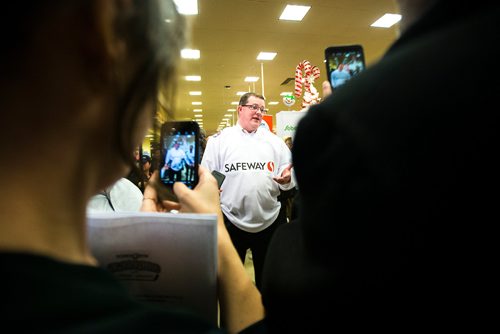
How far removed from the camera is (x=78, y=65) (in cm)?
28

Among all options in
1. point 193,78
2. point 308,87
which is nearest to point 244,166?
point 308,87

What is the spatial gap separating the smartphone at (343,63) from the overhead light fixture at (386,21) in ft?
14.2

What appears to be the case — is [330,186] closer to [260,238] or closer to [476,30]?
[476,30]

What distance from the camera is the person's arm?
598 millimetres

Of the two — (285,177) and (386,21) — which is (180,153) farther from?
(386,21)

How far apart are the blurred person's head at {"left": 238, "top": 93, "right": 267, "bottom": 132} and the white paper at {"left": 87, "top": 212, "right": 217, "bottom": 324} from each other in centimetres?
184

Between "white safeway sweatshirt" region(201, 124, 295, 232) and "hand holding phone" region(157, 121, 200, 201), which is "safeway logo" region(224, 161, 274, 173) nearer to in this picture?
"white safeway sweatshirt" region(201, 124, 295, 232)

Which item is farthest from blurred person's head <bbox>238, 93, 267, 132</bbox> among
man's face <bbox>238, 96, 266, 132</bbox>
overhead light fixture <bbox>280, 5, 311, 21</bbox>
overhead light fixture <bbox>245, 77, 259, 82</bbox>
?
overhead light fixture <bbox>245, 77, 259, 82</bbox>

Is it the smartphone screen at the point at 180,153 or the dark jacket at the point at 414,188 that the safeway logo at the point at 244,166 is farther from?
the dark jacket at the point at 414,188

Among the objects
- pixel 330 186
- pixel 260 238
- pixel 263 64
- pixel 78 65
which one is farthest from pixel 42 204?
pixel 263 64

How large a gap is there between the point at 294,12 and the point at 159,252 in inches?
169

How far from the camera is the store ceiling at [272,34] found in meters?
4.02

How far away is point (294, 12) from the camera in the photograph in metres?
4.16

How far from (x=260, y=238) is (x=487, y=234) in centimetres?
189
